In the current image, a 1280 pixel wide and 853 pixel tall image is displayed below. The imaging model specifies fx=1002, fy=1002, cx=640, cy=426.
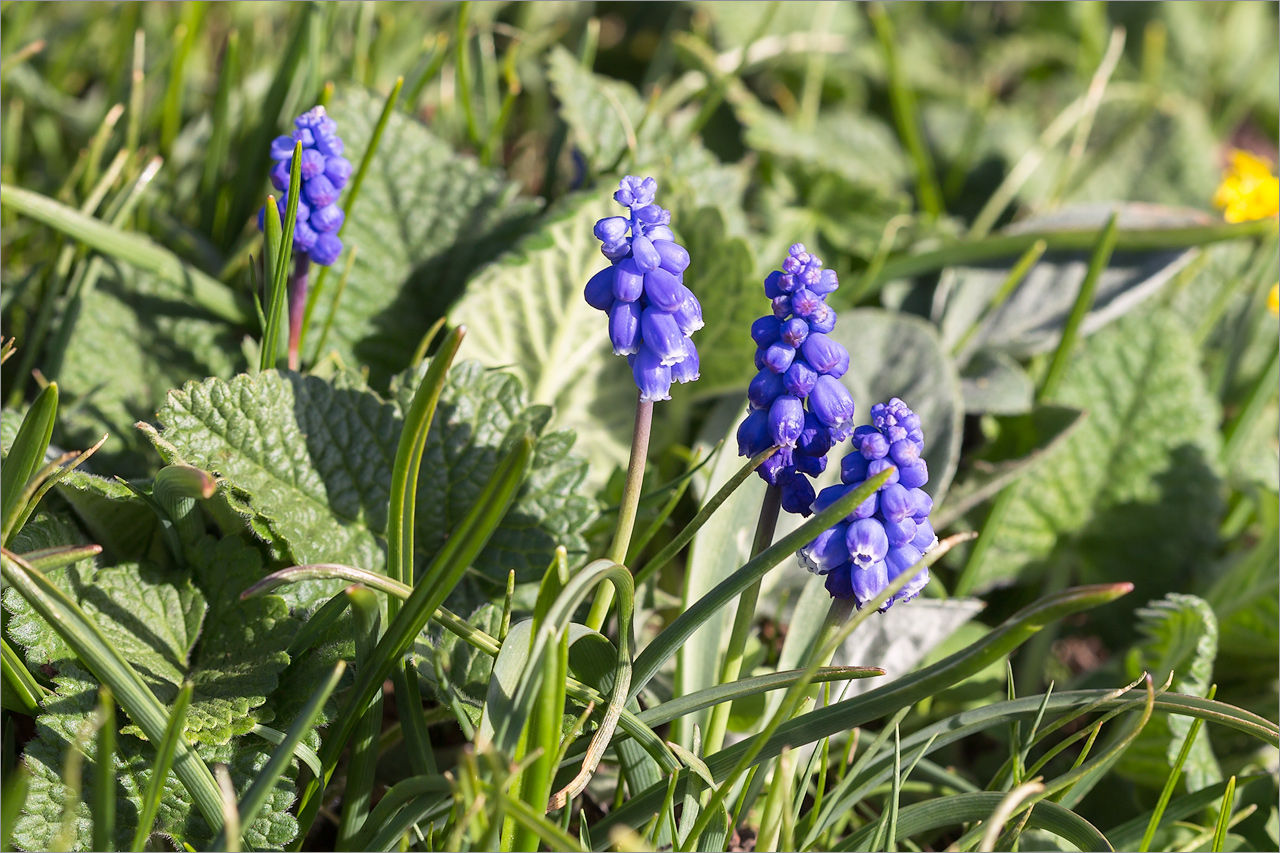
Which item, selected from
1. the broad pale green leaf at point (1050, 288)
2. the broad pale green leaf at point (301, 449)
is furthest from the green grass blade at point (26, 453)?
the broad pale green leaf at point (1050, 288)

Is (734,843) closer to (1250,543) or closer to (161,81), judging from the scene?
(1250,543)

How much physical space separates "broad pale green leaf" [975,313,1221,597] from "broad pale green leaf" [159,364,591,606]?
1.48m

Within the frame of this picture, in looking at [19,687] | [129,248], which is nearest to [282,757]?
[19,687]

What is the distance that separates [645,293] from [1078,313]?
5.49 feet

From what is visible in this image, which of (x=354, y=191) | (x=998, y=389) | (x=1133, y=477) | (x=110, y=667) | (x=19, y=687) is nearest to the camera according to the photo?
(x=110, y=667)

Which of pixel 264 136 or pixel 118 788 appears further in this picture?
pixel 264 136

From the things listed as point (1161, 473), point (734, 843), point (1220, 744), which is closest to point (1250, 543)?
point (1161, 473)

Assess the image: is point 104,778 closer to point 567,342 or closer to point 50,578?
point 50,578

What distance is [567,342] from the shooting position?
2727 mm

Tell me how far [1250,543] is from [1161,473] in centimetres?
39

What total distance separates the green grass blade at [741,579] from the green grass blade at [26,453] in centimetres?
101

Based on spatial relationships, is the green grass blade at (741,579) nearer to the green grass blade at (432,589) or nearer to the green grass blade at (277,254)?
the green grass blade at (432,589)

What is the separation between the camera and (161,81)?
143 inches

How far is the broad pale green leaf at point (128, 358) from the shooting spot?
7.49 ft
